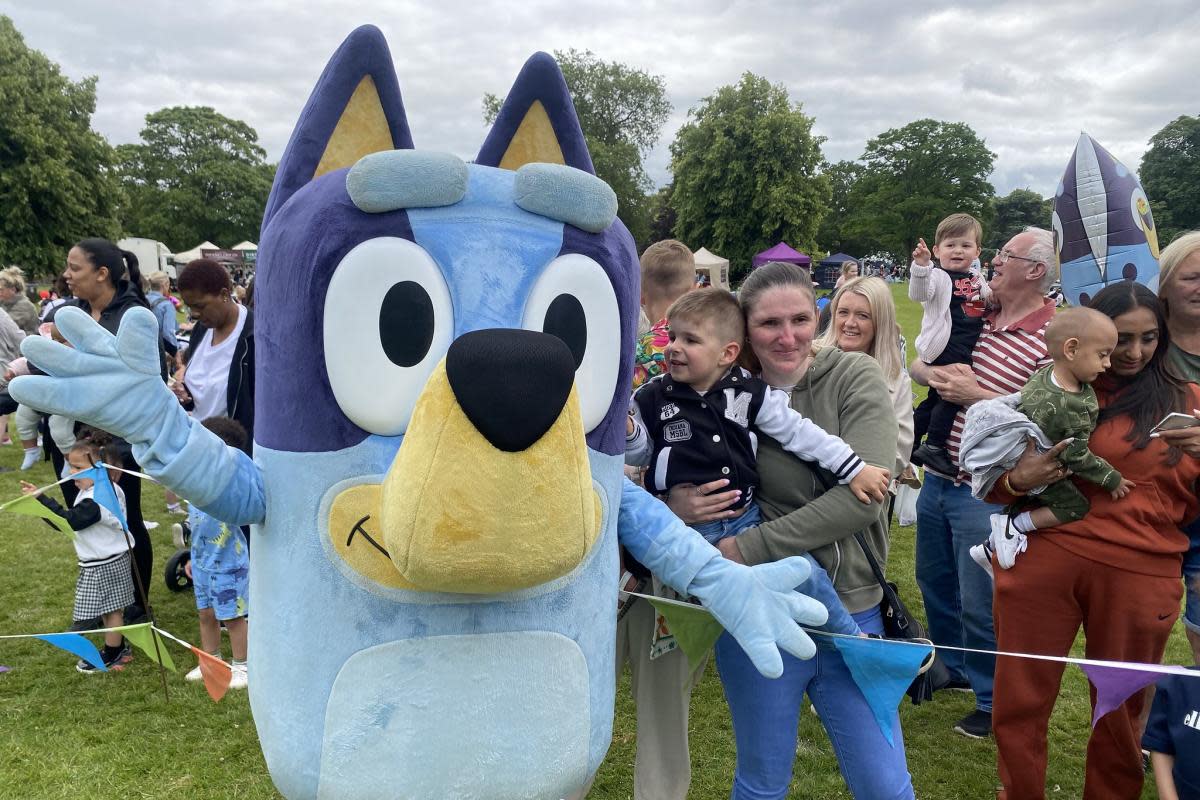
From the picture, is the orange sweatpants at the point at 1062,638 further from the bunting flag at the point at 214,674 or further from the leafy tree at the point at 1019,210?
the leafy tree at the point at 1019,210

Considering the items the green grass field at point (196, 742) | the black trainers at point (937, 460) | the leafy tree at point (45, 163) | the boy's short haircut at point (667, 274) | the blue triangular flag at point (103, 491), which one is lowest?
the green grass field at point (196, 742)

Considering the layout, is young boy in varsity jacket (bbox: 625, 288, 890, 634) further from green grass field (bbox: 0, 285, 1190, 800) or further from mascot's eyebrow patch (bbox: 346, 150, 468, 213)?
green grass field (bbox: 0, 285, 1190, 800)

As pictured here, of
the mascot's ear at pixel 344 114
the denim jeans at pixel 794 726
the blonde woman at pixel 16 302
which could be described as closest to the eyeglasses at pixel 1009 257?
the denim jeans at pixel 794 726

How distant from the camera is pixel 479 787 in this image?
1515 mm

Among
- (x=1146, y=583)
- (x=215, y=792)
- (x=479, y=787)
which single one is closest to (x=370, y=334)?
(x=479, y=787)

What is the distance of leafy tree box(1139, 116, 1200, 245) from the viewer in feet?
144

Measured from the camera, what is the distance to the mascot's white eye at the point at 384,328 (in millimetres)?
1406

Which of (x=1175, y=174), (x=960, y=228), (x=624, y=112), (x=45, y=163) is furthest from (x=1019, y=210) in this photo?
(x=960, y=228)

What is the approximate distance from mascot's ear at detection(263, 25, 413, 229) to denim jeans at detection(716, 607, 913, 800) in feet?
5.16

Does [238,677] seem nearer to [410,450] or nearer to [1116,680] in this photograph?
[410,450]

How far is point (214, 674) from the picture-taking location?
2.74 metres

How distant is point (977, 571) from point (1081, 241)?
141 cm

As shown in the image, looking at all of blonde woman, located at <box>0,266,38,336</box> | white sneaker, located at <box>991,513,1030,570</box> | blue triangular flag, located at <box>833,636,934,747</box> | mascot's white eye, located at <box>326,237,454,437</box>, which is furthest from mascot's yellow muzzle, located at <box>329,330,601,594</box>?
blonde woman, located at <box>0,266,38,336</box>

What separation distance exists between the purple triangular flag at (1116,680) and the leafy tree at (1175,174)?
49.3 metres
